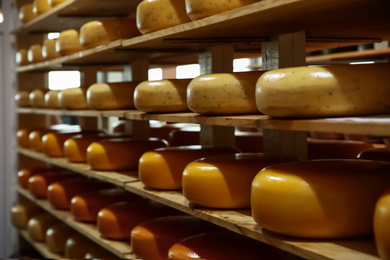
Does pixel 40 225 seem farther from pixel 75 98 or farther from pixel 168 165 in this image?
pixel 168 165

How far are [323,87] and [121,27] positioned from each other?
1.70 metres

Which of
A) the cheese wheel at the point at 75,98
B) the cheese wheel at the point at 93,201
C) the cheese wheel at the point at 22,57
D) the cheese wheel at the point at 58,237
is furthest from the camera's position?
the cheese wheel at the point at 22,57

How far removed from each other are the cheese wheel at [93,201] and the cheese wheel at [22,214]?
1459 millimetres

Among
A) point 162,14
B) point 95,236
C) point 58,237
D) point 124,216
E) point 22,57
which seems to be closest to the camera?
point 162,14

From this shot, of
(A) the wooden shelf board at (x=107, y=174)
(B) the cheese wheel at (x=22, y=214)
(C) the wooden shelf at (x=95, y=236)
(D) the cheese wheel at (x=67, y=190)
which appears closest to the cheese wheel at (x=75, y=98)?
(A) the wooden shelf board at (x=107, y=174)

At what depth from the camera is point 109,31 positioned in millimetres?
2955

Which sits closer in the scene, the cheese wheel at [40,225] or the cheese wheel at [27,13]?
the cheese wheel at [40,225]

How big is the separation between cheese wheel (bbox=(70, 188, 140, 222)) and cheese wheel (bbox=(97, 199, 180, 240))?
0.26 meters

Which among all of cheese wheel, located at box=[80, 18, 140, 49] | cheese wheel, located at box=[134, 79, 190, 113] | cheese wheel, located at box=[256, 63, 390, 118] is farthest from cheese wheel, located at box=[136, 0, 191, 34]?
cheese wheel, located at box=[256, 63, 390, 118]

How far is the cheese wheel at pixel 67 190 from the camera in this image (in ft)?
11.9

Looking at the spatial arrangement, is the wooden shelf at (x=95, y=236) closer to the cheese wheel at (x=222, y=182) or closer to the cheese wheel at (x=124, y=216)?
the cheese wheel at (x=124, y=216)

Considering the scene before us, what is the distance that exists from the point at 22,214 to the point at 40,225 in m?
0.57

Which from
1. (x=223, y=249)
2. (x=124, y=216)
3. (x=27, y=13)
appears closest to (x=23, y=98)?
(x=27, y=13)

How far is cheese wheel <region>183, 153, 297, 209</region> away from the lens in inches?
76.3
